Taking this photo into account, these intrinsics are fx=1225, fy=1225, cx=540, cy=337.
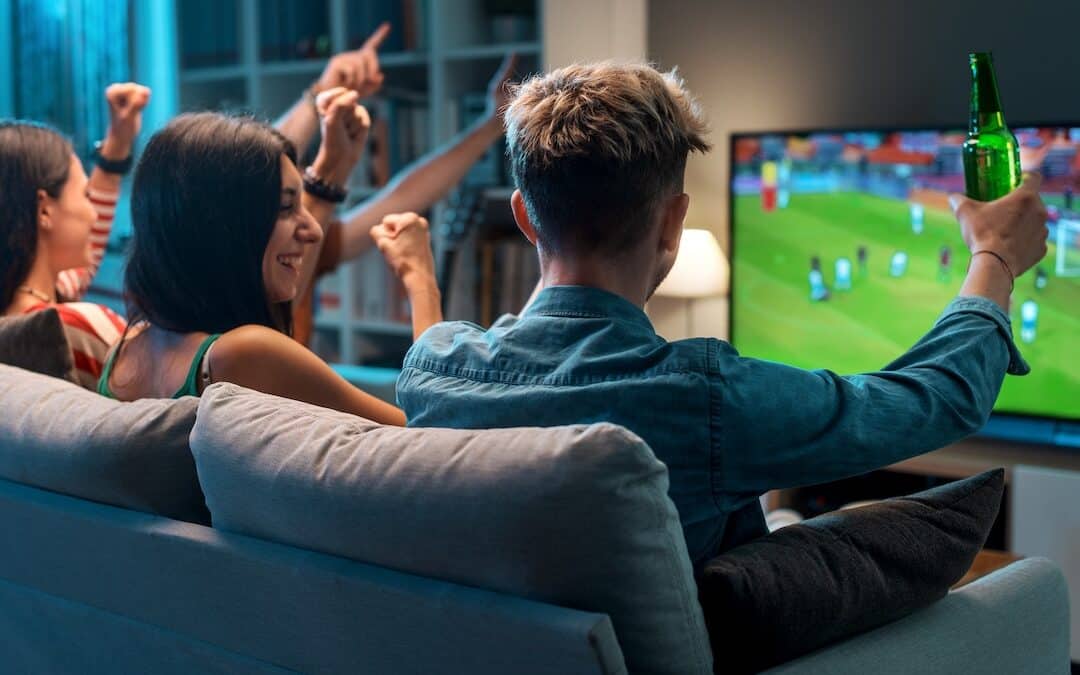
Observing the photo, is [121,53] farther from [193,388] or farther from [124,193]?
[193,388]

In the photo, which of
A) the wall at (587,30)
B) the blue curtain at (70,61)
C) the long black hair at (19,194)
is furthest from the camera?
the blue curtain at (70,61)

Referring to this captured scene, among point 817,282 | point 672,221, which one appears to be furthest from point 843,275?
point 672,221

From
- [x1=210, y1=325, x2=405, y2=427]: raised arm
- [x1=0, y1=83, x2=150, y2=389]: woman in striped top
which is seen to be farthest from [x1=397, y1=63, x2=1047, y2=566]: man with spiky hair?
[x1=0, y1=83, x2=150, y2=389]: woman in striped top

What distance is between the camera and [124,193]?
495 cm

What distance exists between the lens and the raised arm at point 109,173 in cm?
267

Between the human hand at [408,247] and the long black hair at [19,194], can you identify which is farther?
the long black hair at [19,194]

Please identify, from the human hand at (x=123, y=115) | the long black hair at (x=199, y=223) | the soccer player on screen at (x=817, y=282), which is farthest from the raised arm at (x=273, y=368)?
the soccer player on screen at (x=817, y=282)

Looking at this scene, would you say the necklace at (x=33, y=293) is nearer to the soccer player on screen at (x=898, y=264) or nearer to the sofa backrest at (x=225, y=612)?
the sofa backrest at (x=225, y=612)

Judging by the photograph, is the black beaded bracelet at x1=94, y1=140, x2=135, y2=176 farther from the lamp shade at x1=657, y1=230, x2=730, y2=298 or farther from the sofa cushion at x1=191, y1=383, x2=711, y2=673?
the sofa cushion at x1=191, y1=383, x2=711, y2=673

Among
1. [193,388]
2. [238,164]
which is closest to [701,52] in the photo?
[238,164]

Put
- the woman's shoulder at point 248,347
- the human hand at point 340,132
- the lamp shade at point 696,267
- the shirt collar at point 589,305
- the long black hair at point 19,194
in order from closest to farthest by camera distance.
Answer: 1. the shirt collar at point 589,305
2. the woman's shoulder at point 248,347
3. the human hand at point 340,132
4. the long black hair at point 19,194
5. the lamp shade at point 696,267

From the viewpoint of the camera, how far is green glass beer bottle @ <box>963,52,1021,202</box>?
144 cm

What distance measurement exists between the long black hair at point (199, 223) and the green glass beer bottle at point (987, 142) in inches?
41.6

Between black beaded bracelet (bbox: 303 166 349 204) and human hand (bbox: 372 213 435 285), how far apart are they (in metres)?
0.38
